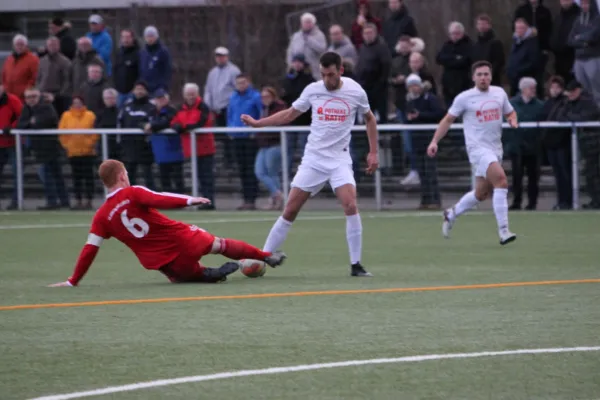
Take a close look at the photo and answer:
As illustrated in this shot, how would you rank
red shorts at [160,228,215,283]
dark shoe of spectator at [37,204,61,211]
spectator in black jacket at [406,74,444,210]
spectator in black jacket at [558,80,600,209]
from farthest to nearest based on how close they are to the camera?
dark shoe of spectator at [37,204,61,211] → spectator in black jacket at [406,74,444,210] → spectator in black jacket at [558,80,600,209] → red shorts at [160,228,215,283]

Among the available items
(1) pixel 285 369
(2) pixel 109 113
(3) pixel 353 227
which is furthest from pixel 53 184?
(1) pixel 285 369

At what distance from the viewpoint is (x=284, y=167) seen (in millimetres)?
21734

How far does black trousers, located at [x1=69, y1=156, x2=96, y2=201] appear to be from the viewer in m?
22.7

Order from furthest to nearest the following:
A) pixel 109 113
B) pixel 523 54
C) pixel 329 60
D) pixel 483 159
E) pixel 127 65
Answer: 1. pixel 127 65
2. pixel 109 113
3. pixel 523 54
4. pixel 483 159
5. pixel 329 60

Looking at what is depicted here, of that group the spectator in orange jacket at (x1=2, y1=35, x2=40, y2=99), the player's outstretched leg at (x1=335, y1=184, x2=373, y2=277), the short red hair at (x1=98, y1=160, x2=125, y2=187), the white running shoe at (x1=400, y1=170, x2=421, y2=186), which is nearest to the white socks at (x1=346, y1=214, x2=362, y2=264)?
the player's outstretched leg at (x1=335, y1=184, x2=373, y2=277)

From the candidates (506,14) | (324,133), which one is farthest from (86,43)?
(324,133)

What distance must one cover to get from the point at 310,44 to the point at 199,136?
7.43ft

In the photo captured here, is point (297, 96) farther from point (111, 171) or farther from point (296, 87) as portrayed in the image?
point (111, 171)

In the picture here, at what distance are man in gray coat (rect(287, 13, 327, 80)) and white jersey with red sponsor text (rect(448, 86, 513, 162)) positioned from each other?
680 cm

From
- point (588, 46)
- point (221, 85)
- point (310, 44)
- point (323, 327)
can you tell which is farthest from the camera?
point (221, 85)

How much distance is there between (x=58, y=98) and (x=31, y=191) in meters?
1.98

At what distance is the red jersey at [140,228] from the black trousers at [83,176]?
37.1 ft

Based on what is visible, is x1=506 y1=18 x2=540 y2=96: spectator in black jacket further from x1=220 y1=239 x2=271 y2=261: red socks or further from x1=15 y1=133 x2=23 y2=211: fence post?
x1=220 y1=239 x2=271 y2=261: red socks

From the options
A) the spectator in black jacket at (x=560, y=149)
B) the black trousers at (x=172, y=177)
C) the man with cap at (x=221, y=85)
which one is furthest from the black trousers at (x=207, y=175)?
the spectator in black jacket at (x=560, y=149)
